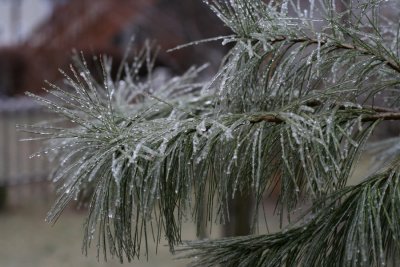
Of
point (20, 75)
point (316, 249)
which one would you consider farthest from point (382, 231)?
point (20, 75)

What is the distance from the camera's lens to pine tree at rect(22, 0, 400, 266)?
1599 millimetres

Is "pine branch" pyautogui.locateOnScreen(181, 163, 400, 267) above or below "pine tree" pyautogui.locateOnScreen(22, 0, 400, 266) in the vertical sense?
below

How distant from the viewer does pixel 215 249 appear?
72.9 inches

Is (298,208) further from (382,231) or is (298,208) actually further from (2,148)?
(2,148)

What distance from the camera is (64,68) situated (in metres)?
9.03

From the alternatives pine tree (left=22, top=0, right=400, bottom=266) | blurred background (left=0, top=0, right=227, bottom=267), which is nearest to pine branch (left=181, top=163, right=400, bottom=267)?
pine tree (left=22, top=0, right=400, bottom=266)

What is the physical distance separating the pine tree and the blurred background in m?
4.44

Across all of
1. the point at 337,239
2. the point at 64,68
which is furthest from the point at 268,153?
the point at 64,68

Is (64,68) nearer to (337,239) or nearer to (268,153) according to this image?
(268,153)

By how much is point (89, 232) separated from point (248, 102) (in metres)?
0.57

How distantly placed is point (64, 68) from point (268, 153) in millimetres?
7666

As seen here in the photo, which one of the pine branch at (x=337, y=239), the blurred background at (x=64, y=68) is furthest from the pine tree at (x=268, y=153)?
the blurred background at (x=64, y=68)

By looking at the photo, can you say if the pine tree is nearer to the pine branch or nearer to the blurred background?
the pine branch

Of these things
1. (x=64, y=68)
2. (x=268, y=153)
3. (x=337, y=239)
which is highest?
(x=64, y=68)
